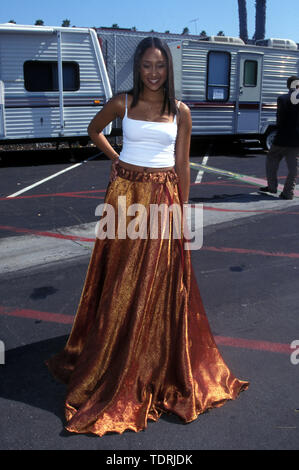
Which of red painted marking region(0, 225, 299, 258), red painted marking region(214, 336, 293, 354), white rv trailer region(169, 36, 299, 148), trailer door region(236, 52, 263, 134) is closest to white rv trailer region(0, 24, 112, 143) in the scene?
white rv trailer region(169, 36, 299, 148)

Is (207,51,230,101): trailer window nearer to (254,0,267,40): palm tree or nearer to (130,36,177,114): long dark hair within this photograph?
(130,36,177,114): long dark hair

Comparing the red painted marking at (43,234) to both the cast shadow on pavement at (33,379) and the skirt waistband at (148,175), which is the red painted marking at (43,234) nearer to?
the cast shadow on pavement at (33,379)

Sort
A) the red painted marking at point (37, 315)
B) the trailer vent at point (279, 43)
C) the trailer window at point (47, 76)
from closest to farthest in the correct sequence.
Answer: the red painted marking at point (37, 315)
the trailer window at point (47, 76)
the trailer vent at point (279, 43)

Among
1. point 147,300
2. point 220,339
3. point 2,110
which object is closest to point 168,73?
point 147,300

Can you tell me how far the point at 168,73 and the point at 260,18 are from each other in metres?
40.4

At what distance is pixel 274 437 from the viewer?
2756mm

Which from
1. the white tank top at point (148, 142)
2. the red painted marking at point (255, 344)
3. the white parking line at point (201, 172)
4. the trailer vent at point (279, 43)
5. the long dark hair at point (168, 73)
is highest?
the trailer vent at point (279, 43)

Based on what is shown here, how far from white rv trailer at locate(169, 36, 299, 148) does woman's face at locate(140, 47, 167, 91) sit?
10.8 m

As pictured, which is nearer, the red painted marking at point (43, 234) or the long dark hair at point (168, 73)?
the long dark hair at point (168, 73)

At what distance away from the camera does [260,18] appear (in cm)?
3884

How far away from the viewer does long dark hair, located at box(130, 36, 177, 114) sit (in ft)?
9.31

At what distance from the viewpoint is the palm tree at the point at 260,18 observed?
3878 centimetres

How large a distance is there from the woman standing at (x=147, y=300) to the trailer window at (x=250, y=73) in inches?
468

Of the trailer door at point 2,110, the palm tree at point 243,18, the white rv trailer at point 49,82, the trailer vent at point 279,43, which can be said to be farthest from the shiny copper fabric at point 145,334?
the palm tree at point 243,18
